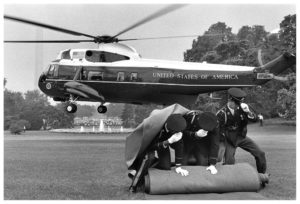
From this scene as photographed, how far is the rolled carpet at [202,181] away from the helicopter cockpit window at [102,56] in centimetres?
1102

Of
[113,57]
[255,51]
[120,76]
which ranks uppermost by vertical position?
[255,51]

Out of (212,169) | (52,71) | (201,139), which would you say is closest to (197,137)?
(201,139)

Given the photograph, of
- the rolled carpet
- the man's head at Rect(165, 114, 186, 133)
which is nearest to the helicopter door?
the rolled carpet

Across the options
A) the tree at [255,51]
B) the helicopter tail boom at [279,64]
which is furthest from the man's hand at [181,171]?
the tree at [255,51]

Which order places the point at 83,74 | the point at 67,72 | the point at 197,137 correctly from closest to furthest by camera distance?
1. the point at 197,137
2. the point at 83,74
3. the point at 67,72

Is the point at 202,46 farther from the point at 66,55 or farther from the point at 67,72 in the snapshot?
the point at 67,72

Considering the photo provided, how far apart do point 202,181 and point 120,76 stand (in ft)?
37.0

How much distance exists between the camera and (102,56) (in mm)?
16609

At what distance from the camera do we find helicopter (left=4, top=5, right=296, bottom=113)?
15797mm

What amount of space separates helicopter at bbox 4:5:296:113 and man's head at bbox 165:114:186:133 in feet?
32.1

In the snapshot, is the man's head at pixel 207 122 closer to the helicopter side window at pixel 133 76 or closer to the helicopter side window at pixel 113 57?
the helicopter side window at pixel 133 76

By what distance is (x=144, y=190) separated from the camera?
605cm

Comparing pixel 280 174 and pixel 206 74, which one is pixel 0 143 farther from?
pixel 206 74

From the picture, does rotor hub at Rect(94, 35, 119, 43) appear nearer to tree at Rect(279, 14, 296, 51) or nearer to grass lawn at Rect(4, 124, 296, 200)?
grass lawn at Rect(4, 124, 296, 200)
